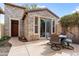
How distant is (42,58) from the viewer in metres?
3.72

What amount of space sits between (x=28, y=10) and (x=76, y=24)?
3.79 ft

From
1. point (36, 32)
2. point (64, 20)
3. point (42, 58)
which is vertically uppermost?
point (64, 20)

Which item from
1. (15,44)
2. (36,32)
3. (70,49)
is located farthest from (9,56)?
(70,49)

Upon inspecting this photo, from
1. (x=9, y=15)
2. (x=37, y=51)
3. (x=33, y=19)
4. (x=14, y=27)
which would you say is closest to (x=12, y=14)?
(x=9, y=15)

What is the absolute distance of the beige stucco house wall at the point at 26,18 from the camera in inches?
149

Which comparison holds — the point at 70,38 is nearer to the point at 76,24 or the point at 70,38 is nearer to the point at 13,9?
the point at 76,24

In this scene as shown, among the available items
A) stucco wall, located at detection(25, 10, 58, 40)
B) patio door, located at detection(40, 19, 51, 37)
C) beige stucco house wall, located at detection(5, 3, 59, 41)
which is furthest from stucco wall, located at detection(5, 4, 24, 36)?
patio door, located at detection(40, 19, 51, 37)

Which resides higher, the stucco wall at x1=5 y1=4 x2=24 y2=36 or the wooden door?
the stucco wall at x1=5 y1=4 x2=24 y2=36

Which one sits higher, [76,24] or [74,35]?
[76,24]

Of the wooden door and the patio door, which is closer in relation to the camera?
the wooden door

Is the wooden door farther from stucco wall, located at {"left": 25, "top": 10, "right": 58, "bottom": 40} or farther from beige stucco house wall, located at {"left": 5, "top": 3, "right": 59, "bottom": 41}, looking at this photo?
stucco wall, located at {"left": 25, "top": 10, "right": 58, "bottom": 40}

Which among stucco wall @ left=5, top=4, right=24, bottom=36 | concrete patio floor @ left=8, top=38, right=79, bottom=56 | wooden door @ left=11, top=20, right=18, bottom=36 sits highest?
stucco wall @ left=5, top=4, right=24, bottom=36

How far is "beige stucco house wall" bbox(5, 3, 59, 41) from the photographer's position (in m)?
3.79

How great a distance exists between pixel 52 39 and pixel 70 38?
0.41 meters
